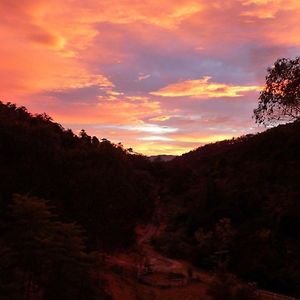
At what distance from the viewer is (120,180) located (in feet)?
81.2

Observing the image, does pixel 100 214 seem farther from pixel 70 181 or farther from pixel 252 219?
pixel 252 219

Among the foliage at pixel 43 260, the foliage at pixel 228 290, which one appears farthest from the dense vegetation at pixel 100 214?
the foliage at pixel 228 290

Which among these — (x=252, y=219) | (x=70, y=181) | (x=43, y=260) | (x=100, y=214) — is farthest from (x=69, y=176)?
(x=252, y=219)

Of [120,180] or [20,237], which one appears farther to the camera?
[120,180]

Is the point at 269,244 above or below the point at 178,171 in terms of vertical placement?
below

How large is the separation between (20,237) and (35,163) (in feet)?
31.3

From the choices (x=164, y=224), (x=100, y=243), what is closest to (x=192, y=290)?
(x=100, y=243)

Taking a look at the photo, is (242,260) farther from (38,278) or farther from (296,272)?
(38,278)

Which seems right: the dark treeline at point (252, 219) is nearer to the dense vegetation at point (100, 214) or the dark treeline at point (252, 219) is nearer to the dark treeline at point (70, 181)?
the dense vegetation at point (100, 214)

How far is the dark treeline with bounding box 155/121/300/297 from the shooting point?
31.4 m

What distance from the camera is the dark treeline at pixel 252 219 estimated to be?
3144 centimetres

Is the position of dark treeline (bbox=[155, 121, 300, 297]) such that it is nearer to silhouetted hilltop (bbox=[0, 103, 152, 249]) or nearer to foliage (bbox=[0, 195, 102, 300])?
silhouetted hilltop (bbox=[0, 103, 152, 249])

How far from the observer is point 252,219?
125ft

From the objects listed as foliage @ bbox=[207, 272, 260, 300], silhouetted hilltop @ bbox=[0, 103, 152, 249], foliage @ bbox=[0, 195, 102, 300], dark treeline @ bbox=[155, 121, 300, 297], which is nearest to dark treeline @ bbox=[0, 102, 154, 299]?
silhouetted hilltop @ bbox=[0, 103, 152, 249]
